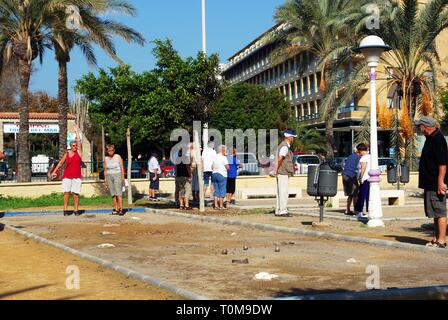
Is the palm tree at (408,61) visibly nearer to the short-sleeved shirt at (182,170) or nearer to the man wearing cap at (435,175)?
the short-sleeved shirt at (182,170)

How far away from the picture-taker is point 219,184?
18.2 metres

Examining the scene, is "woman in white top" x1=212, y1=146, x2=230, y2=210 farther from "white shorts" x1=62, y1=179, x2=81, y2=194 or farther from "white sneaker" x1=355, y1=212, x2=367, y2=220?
"white sneaker" x1=355, y1=212, x2=367, y2=220

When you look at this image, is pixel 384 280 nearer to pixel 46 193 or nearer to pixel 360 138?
pixel 46 193

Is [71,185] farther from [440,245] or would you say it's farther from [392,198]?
[440,245]

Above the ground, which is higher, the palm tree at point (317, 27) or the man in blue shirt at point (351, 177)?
the palm tree at point (317, 27)

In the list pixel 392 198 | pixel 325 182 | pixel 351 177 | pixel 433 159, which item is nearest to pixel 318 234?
pixel 325 182

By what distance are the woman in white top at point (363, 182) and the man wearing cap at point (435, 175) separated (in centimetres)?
490

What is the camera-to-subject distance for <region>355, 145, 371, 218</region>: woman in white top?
581 inches

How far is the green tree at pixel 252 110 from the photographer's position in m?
62.9

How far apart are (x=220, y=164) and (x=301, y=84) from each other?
190ft

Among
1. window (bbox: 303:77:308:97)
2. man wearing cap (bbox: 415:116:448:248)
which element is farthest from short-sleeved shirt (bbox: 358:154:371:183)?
window (bbox: 303:77:308:97)

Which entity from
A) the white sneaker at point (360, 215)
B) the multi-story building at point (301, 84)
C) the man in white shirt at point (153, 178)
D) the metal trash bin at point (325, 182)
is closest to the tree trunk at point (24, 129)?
the man in white shirt at point (153, 178)
